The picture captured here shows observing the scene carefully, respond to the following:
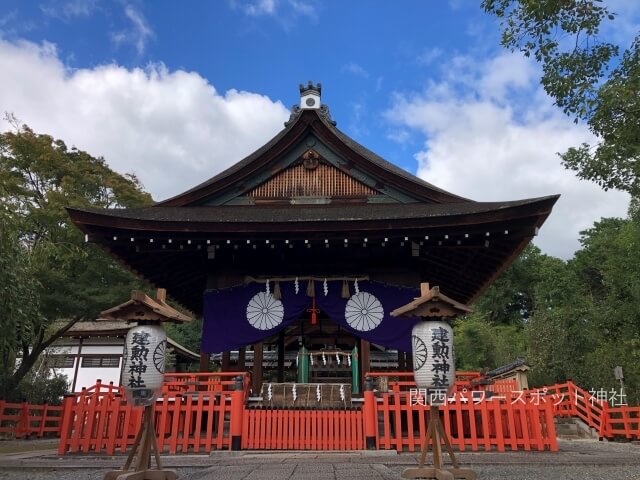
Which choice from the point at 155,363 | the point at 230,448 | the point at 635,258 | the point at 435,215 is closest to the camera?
the point at 155,363

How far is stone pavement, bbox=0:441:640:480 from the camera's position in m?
5.30

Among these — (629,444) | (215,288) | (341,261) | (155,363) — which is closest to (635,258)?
(629,444)

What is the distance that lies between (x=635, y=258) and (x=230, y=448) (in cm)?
2436

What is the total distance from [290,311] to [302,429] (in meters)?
2.50

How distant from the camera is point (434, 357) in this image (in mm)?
5352

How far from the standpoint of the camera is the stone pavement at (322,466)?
5.30 meters

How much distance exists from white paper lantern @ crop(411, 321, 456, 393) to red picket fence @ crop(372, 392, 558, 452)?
2.36m

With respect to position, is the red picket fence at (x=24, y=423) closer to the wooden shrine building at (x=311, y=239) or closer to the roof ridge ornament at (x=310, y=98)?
the wooden shrine building at (x=311, y=239)

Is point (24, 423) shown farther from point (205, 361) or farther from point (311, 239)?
point (311, 239)

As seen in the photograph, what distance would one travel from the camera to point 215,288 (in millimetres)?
9789

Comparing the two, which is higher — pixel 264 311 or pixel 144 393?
pixel 264 311

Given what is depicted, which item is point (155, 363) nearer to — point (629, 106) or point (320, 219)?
point (320, 219)

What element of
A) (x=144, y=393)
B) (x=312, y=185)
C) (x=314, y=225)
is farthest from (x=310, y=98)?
(x=144, y=393)

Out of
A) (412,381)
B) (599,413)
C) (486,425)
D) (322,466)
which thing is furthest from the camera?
(599,413)
